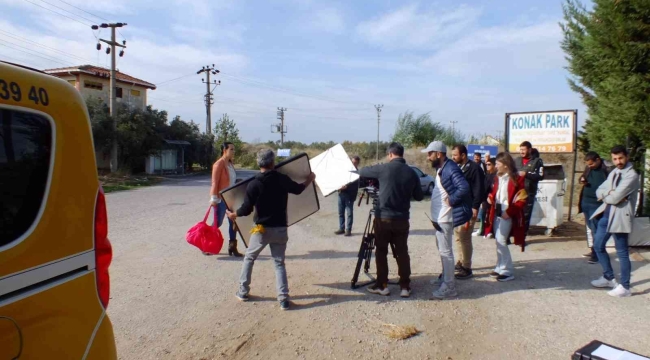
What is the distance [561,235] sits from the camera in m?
9.40

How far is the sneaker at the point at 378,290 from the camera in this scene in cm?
550

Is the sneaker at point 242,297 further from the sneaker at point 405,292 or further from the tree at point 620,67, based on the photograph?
the tree at point 620,67

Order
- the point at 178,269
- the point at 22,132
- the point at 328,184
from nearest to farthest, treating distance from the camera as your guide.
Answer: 1. the point at 22,132
2. the point at 178,269
3. the point at 328,184

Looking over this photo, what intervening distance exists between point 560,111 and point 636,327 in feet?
Answer: 24.9

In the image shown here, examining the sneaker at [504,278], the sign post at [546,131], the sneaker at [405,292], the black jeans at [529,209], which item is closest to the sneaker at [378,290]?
the sneaker at [405,292]

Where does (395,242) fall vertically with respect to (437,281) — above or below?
above

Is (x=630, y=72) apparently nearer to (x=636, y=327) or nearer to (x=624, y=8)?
(x=624, y=8)

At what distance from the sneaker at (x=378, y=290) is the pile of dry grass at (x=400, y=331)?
0.92 m

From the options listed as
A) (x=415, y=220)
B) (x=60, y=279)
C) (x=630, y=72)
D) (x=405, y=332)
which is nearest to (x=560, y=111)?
(x=630, y=72)

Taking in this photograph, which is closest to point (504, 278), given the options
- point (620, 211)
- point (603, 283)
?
point (603, 283)

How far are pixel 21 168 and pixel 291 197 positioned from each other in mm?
4206

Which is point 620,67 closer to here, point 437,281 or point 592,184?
point 592,184

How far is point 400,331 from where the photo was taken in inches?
174

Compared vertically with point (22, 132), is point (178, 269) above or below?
below
